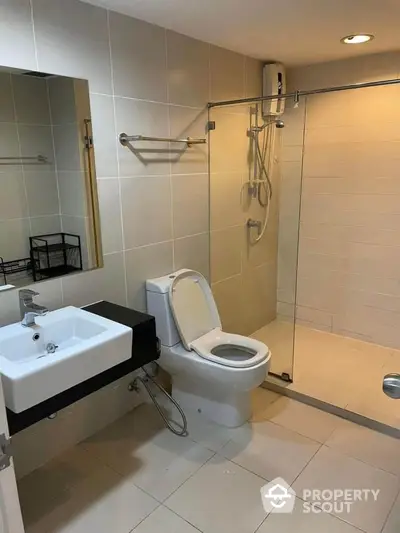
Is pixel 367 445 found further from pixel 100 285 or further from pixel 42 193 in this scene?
pixel 42 193

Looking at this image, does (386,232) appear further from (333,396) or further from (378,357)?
(333,396)

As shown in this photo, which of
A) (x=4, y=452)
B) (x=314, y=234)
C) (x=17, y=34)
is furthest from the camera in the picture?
(x=314, y=234)

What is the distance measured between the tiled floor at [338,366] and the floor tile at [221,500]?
845mm

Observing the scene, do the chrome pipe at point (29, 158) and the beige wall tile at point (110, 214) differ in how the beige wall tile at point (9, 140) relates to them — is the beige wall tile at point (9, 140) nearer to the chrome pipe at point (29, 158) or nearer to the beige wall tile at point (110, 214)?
the chrome pipe at point (29, 158)

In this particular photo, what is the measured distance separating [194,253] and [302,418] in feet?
4.03

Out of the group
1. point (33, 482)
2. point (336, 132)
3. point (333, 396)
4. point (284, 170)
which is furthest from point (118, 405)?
point (336, 132)

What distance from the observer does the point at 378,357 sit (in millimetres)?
3121

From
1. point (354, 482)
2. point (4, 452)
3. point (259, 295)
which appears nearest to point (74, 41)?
point (4, 452)

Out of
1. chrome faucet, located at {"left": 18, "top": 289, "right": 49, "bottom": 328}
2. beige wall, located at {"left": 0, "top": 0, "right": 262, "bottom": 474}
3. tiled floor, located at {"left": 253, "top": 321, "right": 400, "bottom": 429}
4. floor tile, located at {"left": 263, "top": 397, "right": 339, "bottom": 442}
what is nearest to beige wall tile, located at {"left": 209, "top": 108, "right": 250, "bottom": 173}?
beige wall, located at {"left": 0, "top": 0, "right": 262, "bottom": 474}

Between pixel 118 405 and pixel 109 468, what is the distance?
0.43 m

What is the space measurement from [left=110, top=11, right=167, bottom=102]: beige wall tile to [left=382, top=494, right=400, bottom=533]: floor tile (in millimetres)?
2337

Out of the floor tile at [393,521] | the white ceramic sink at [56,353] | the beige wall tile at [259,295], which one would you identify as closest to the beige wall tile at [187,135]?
the beige wall tile at [259,295]

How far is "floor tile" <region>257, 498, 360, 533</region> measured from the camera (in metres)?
1.70

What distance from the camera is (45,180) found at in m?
1.98
